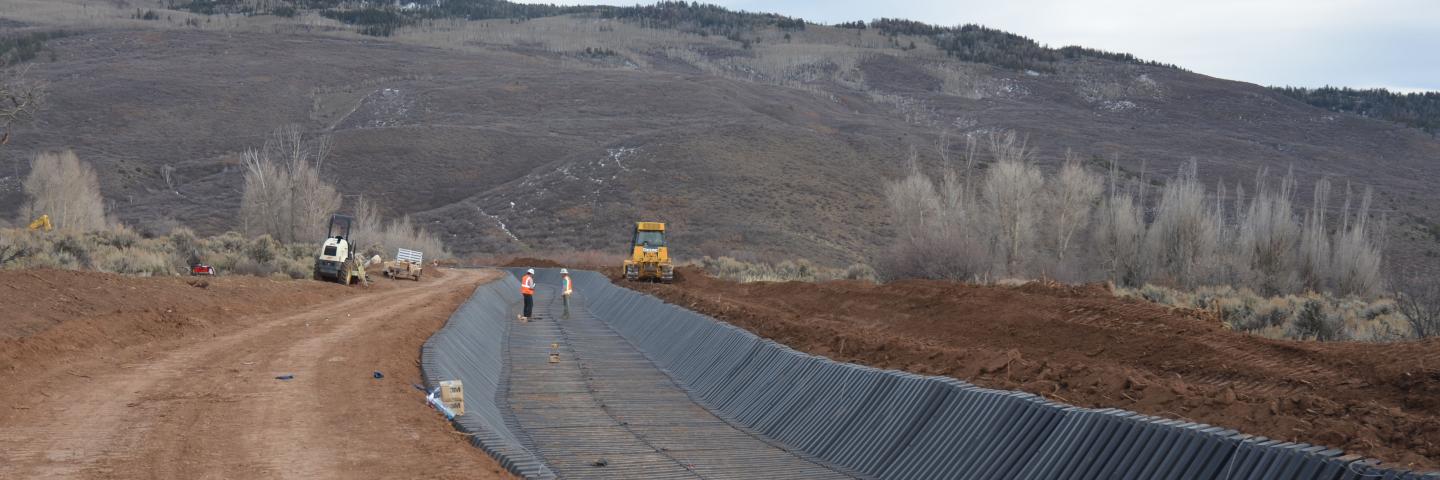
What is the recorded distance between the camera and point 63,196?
68.9 metres

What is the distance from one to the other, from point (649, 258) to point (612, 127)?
7024cm

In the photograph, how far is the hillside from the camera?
82938mm

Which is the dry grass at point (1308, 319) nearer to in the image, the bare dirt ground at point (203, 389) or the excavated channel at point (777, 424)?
the excavated channel at point (777, 424)

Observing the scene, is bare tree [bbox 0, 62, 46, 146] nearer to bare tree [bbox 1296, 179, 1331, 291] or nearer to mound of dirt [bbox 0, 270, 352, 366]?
mound of dirt [bbox 0, 270, 352, 366]

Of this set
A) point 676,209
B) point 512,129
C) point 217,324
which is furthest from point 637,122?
point 217,324

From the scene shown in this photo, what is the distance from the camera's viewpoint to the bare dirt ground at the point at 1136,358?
9609 millimetres

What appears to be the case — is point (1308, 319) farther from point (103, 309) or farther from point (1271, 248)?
point (1271, 248)

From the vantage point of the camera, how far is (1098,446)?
364 inches

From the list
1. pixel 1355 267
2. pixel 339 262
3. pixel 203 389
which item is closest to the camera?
pixel 203 389

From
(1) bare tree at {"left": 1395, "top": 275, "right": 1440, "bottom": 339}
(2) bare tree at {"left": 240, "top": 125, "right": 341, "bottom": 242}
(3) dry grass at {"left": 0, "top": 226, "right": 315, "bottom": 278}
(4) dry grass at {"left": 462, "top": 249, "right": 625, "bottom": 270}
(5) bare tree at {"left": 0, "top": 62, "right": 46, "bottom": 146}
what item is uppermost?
(5) bare tree at {"left": 0, "top": 62, "right": 46, "bottom": 146}

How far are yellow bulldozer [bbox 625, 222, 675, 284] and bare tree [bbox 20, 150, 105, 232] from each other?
39413mm

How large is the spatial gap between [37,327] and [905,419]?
565 inches

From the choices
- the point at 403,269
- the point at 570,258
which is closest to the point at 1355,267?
the point at 403,269

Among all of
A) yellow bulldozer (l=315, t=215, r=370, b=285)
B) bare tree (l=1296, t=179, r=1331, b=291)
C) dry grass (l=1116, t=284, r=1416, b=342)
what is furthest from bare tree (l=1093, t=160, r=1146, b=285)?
yellow bulldozer (l=315, t=215, r=370, b=285)
